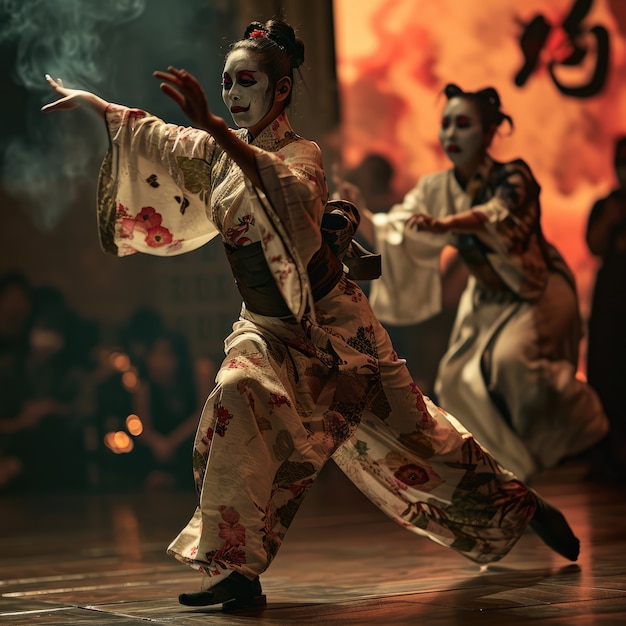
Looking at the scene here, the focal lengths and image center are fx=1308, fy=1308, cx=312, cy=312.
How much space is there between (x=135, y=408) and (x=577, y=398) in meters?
2.49

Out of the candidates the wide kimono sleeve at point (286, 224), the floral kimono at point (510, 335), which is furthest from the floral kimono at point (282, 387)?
the floral kimono at point (510, 335)

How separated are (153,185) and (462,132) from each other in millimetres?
1975

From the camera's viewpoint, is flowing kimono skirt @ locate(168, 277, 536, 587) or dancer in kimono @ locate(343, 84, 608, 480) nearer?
flowing kimono skirt @ locate(168, 277, 536, 587)

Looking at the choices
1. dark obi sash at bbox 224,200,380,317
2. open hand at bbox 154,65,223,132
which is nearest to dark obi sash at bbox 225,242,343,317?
dark obi sash at bbox 224,200,380,317

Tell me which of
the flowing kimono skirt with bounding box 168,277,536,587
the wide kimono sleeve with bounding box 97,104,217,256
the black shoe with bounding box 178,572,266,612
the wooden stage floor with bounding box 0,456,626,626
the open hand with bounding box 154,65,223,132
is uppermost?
the open hand with bounding box 154,65,223,132

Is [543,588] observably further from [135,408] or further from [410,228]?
[135,408]

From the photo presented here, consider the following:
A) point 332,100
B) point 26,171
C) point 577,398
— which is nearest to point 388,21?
point 332,100

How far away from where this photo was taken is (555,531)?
9.75 ft

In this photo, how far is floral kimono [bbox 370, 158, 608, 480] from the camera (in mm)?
4609

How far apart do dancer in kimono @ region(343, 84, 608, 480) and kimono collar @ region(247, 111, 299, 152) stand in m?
1.81

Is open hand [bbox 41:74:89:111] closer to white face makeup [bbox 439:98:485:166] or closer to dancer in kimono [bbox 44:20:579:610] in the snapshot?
dancer in kimono [bbox 44:20:579:610]

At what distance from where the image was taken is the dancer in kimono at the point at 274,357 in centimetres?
239

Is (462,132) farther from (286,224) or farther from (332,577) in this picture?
(286,224)

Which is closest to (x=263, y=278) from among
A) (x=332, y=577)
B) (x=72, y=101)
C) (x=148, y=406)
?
(x=72, y=101)
